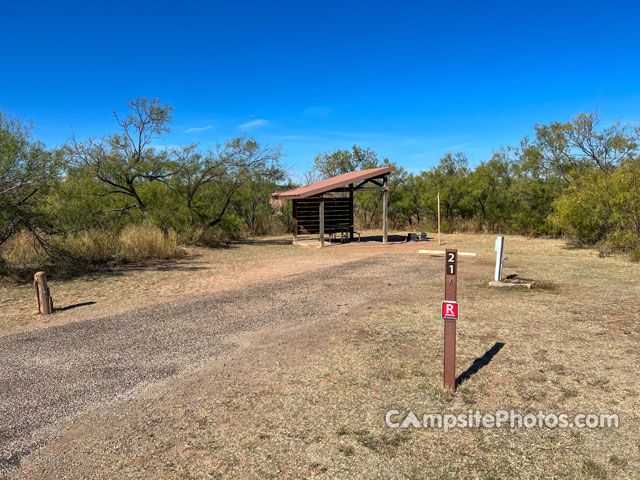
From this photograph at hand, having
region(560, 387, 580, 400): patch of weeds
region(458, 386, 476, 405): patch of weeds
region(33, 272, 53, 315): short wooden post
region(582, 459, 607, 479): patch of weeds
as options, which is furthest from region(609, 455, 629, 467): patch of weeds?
region(33, 272, 53, 315): short wooden post

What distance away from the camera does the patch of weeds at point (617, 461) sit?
2.76 meters

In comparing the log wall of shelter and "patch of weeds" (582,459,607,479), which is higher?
the log wall of shelter

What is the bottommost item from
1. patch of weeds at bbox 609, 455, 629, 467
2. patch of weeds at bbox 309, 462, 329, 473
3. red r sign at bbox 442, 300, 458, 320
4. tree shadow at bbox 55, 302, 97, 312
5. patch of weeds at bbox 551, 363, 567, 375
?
patch of weeds at bbox 309, 462, 329, 473

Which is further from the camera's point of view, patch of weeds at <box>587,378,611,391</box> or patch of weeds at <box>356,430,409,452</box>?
patch of weeds at <box>587,378,611,391</box>

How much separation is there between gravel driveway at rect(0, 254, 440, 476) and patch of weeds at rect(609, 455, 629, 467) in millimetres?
3629

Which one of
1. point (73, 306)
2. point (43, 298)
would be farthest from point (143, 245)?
point (43, 298)

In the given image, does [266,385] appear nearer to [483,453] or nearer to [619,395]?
[483,453]

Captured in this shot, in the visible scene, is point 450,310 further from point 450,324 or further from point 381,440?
point 381,440

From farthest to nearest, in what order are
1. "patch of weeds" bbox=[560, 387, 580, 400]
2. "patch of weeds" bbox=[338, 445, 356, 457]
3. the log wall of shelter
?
the log wall of shelter < "patch of weeds" bbox=[560, 387, 580, 400] < "patch of weeds" bbox=[338, 445, 356, 457]

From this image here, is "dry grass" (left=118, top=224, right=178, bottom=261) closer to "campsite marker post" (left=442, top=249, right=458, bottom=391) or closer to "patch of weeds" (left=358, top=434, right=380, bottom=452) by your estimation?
"campsite marker post" (left=442, top=249, right=458, bottom=391)

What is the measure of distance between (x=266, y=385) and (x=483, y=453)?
1942 mm

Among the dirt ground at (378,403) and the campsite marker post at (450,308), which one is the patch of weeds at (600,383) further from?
the campsite marker post at (450,308)

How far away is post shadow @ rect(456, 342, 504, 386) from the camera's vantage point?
162 inches

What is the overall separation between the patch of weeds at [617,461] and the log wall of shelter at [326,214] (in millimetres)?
16231
